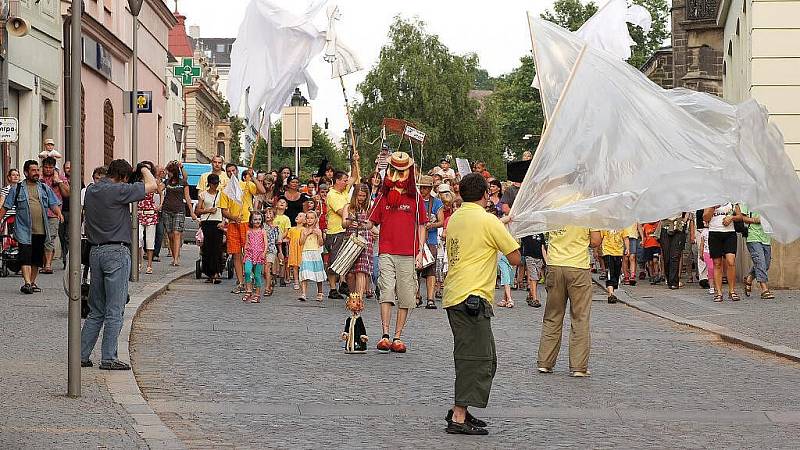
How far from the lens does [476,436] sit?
31.7 feet

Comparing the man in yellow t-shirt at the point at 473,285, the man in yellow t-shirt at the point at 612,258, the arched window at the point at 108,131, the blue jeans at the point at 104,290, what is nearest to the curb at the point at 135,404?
the blue jeans at the point at 104,290

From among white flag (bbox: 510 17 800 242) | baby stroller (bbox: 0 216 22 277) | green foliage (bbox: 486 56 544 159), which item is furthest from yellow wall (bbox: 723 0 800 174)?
green foliage (bbox: 486 56 544 159)

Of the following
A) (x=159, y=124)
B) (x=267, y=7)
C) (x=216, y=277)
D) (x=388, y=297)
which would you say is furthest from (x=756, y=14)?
(x=159, y=124)

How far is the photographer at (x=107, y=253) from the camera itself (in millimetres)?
12133

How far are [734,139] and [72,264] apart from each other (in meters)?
5.82

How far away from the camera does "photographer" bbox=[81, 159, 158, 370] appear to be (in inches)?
478

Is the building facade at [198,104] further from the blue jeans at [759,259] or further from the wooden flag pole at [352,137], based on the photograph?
the wooden flag pole at [352,137]

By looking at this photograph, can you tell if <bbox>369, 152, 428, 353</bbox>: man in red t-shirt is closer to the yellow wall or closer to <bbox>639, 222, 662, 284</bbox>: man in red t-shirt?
the yellow wall

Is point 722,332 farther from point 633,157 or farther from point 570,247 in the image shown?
point 633,157

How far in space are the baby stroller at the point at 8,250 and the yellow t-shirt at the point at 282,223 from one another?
392cm

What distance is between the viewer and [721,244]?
22859 millimetres

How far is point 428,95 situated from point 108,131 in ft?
112

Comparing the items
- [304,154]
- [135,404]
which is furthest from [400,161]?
[304,154]

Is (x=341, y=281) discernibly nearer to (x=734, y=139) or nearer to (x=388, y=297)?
(x=388, y=297)
